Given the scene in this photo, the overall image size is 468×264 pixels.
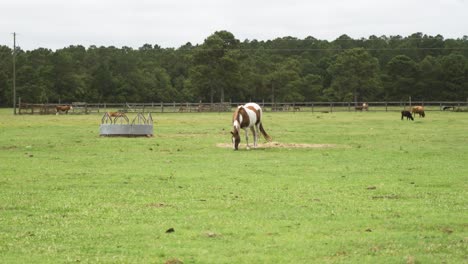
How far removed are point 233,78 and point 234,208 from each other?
305 feet

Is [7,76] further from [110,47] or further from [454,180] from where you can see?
[454,180]

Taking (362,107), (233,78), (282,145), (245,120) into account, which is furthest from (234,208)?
(233,78)

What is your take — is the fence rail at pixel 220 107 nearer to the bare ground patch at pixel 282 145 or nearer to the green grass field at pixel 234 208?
the bare ground patch at pixel 282 145

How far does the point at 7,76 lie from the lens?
4377 inches

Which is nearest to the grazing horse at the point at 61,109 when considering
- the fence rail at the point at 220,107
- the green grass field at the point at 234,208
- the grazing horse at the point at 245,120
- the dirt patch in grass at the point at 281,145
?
the fence rail at the point at 220,107

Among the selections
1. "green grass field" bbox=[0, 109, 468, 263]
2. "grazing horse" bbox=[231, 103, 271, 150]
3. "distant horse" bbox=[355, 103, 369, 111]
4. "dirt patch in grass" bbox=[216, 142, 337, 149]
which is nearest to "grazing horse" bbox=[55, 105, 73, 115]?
"distant horse" bbox=[355, 103, 369, 111]

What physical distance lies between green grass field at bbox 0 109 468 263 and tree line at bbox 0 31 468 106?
82.9 m

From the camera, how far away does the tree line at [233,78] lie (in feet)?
349

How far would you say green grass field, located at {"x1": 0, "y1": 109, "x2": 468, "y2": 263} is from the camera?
8719 mm

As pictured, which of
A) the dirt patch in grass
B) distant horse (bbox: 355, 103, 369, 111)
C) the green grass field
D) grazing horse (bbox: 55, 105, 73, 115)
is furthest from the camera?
distant horse (bbox: 355, 103, 369, 111)

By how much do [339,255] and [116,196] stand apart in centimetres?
638

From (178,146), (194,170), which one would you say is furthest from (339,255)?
(178,146)

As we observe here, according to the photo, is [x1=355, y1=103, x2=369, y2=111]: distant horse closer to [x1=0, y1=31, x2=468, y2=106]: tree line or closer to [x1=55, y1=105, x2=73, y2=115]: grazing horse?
[x1=0, y1=31, x2=468, y2=106]: tree line

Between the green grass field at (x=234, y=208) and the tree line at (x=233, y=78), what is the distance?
82.9 metres
